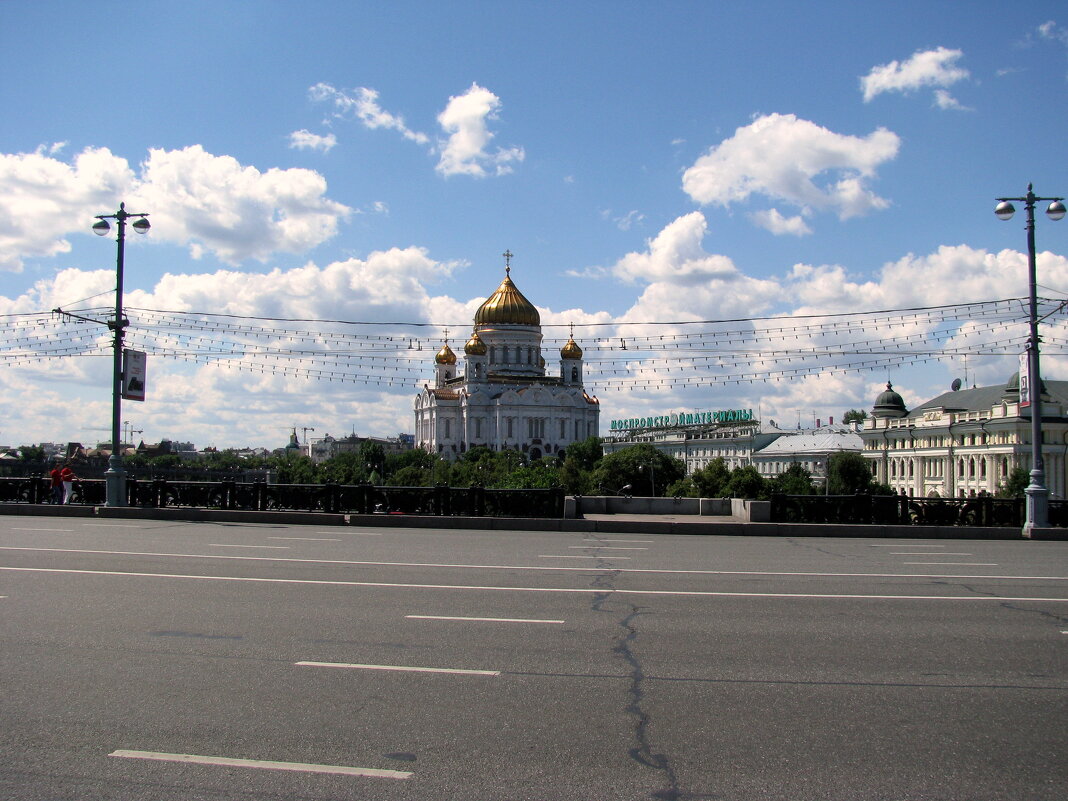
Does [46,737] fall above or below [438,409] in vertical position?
below

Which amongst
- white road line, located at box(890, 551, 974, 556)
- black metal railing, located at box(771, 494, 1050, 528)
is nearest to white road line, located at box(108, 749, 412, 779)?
white road line, located at box(890, 551, 974, 556)

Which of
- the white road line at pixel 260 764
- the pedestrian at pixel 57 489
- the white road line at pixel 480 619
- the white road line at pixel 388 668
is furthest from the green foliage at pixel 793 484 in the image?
the white road line at pixel 260 764

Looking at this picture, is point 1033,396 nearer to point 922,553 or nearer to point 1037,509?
point 1037,509

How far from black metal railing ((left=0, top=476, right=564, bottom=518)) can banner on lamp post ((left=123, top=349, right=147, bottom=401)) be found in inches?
94.6

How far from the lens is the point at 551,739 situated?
6.34 metres

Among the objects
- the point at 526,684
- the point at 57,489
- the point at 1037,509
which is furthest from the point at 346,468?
the point at 526,684

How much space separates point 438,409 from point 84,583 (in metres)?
138

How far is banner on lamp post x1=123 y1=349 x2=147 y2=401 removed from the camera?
2653 centimetres

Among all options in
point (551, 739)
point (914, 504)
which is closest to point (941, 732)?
point (551, 739)

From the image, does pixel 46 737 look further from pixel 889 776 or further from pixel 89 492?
pixel 89 492

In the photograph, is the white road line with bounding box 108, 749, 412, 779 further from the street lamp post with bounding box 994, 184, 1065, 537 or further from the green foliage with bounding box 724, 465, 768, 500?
the green foliage with bounding box 724, 465, 768, 500

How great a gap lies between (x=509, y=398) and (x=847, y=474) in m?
60.3

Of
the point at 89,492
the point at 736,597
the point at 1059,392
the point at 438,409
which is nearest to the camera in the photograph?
the point at 736,597

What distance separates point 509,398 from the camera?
14538 centimetres
